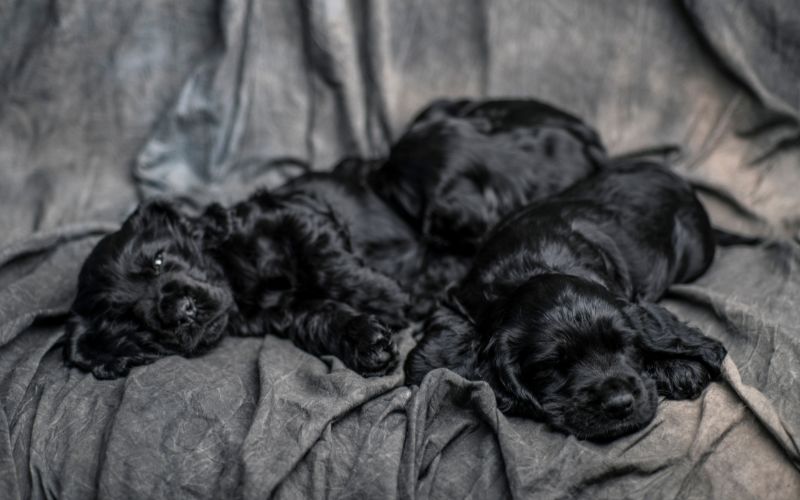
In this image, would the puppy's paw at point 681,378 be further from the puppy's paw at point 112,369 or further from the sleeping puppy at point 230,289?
the puppy's paw at point 112,369

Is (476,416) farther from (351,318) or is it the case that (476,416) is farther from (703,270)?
(703,270)

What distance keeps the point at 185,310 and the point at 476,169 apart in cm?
135

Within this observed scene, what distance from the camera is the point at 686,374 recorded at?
107 inches

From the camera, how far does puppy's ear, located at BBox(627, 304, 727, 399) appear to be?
272 cm

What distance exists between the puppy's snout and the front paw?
79 cm

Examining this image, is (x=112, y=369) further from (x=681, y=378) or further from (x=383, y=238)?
(x=681, y=378)

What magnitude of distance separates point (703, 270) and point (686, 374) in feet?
2.87

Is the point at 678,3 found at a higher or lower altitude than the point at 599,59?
higher

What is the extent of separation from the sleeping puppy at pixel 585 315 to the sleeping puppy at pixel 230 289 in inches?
13.1

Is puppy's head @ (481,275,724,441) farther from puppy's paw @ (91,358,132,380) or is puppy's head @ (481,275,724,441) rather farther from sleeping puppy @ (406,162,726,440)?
puppy's paw @ (91,358,132,380)

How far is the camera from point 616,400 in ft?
8.38

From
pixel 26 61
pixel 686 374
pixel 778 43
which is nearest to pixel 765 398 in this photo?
pixel 686 374

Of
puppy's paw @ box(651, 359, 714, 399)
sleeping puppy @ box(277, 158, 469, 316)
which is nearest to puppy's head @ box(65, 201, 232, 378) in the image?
sleeping puppy @ box(277, 158, 469, 316)

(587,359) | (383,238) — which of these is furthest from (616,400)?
(383,238)
